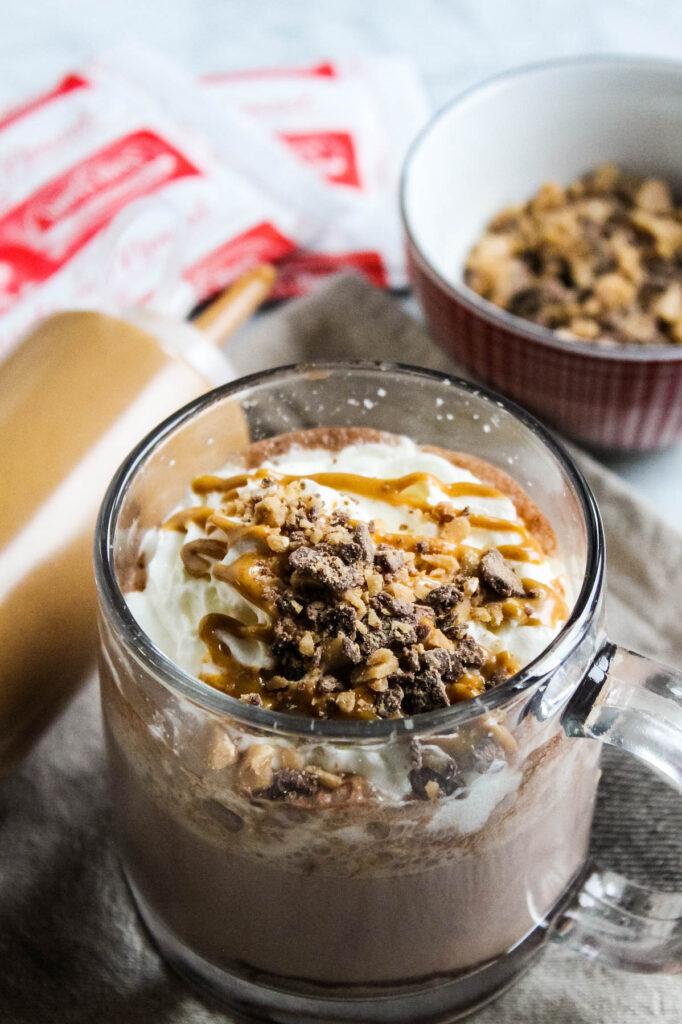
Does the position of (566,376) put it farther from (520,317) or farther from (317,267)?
(317,267)

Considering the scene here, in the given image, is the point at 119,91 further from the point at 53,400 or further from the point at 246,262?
the point at 53,400

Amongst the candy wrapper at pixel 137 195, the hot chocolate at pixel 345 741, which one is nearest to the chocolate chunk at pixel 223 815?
the hot chocolate at pixel 345 741

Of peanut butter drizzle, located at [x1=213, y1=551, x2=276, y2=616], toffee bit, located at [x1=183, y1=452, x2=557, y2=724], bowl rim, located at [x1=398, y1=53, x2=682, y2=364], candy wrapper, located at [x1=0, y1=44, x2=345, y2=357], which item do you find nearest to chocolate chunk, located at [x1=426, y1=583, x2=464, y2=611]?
toffee bit, located at [x1=183, y1=452, x2=557, y2=724]

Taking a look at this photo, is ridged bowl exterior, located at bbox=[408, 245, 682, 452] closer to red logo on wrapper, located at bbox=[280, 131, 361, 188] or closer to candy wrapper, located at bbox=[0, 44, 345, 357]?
candy wrapper, located at bbox=[0, 44, 345, 357]

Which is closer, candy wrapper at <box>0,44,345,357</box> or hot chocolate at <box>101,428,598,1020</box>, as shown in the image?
hot chocolate at <box>101,428,598,1020</box>

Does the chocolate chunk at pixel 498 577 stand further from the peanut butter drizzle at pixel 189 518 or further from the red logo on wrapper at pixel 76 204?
the red logo on wrapper at pixel 76 204

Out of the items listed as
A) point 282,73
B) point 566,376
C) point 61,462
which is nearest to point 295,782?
point 61,462
